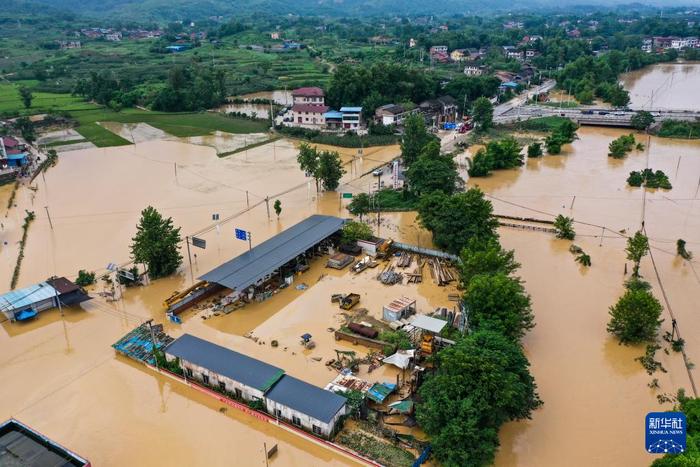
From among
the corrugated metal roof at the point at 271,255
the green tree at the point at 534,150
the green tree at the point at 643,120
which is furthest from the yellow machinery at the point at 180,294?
the green tree at the point at 643,120

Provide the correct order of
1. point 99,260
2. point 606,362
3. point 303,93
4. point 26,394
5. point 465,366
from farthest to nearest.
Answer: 1. point 303,93
2. point 99,260
3. point 606,362
4. point 26,394
5. point 465,366

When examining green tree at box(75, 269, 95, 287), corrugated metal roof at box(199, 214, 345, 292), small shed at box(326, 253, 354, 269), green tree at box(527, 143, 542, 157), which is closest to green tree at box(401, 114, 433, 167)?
green tree at box(527, 143, 542, 157)

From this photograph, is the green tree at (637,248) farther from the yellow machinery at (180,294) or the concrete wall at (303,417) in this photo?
the yellow machinery at (180,294)

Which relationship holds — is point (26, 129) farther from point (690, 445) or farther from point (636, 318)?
point (690, 445)

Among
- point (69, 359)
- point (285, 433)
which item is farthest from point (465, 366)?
point (69, 359)

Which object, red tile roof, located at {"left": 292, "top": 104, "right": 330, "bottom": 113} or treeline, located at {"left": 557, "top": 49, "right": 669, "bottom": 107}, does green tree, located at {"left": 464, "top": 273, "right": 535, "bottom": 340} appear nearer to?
red tile roof, located at {"left": 292, "top": 104, "right": 330, "bottom": 113}

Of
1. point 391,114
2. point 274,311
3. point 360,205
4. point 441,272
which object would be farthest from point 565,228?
point 391,114

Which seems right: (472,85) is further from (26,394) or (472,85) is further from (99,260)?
(26,394)
